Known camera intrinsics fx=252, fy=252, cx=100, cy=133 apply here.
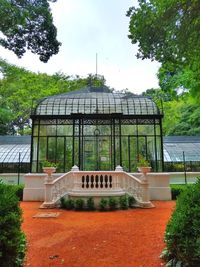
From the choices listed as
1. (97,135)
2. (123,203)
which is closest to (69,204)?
(123,203)

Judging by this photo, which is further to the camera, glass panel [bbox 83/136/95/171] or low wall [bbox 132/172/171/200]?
glass panel [bbox 83/136/95/171]

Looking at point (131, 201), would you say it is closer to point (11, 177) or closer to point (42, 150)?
point (42, 150)

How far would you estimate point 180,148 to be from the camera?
57.3 feet

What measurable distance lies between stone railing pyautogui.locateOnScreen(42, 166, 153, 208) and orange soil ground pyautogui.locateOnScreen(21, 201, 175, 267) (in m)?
1.51

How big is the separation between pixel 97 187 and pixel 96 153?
3324 mm

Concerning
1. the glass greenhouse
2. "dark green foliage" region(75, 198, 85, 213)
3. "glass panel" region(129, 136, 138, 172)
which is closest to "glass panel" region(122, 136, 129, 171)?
"glass panel" region(129, 136, 138, 172)

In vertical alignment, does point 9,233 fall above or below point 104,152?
below

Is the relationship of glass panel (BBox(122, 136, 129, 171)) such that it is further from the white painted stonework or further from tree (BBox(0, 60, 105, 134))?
tree (BBox(0, 60, 105, 134))

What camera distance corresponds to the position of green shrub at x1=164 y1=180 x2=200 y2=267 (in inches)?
123

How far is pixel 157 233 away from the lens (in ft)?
18.9

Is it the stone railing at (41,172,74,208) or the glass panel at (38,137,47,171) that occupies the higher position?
the glass panel at (38,137,47,171)

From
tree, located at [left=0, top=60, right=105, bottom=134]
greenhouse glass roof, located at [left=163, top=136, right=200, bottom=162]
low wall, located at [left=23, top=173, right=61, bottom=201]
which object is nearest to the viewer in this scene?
low wall, located at [left=23, top=173, right=61, bottom=201]

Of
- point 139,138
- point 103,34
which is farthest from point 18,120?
point 103,34

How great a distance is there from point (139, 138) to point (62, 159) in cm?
417
